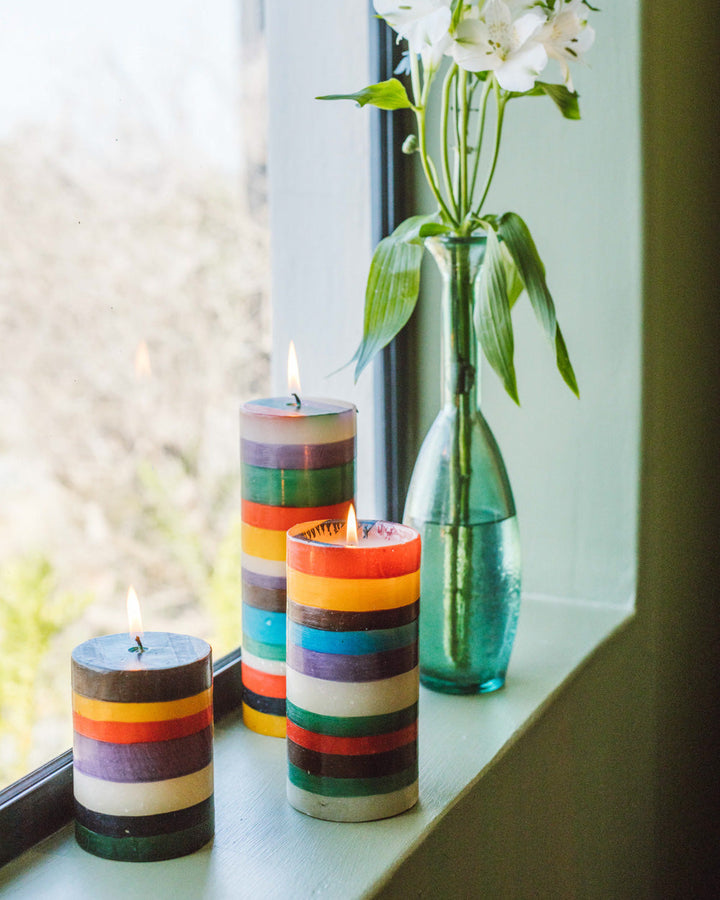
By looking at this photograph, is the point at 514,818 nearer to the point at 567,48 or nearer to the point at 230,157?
the point at 567,48

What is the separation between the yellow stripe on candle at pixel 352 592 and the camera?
57cm

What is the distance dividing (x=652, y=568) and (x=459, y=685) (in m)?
0.36

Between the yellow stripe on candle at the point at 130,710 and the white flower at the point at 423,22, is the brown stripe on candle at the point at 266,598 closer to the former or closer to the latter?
the yellow stripe on candle at the point at 130,710

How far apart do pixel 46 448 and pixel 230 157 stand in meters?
0.59

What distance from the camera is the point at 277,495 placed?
0.68 metres

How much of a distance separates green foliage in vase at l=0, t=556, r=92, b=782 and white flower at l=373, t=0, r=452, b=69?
87cm

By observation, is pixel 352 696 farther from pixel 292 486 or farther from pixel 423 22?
pixel 423 22

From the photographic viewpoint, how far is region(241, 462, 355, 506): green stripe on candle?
678mm

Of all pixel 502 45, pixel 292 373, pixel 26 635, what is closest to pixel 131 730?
pixel 292 373

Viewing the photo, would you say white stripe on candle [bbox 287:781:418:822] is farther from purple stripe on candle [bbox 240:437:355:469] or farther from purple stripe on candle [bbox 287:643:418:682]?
purple stripe on candle [bbox 240:437:355:469]

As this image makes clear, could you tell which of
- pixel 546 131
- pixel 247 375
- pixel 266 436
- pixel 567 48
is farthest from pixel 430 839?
pixel 247 375

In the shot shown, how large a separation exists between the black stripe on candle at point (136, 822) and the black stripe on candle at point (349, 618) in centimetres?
12

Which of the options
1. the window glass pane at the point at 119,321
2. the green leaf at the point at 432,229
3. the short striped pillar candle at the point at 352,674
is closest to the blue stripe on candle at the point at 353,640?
the short striped pillar candle at the point at 352,674

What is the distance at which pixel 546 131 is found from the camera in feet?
3.31
